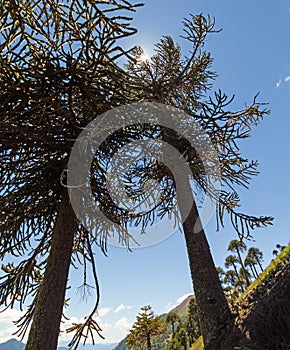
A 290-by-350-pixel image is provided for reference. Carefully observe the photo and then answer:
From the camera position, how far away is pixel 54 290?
13.2 feet

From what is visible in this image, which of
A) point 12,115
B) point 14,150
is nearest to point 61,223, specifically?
point 14,150

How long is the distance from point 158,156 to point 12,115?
3.26m

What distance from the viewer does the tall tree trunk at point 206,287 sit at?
4457 millimetres

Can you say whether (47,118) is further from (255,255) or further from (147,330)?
(255,255)

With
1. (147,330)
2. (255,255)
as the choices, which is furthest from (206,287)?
(255,255)

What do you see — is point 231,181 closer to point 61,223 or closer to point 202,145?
point 202,145

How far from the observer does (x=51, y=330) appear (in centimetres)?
376

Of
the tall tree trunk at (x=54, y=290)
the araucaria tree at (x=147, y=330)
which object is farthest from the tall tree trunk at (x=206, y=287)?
the araucaria tree at (x=147, y=330)

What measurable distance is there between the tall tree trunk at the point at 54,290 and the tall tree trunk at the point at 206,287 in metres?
2.41

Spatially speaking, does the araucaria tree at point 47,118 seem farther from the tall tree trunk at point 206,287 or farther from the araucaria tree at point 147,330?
the araucaria tree at point 147,330

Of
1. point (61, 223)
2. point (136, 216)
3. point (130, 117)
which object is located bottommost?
point (61, 223)

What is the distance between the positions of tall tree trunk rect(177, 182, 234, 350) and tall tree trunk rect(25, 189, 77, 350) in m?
2.41

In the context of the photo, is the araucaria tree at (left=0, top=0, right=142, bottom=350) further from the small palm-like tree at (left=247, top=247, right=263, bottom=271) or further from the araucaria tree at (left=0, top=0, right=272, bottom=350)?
the small palm-like tree at (left=247, top=247, right=263, bottom=271)

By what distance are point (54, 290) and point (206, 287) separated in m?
2.66
